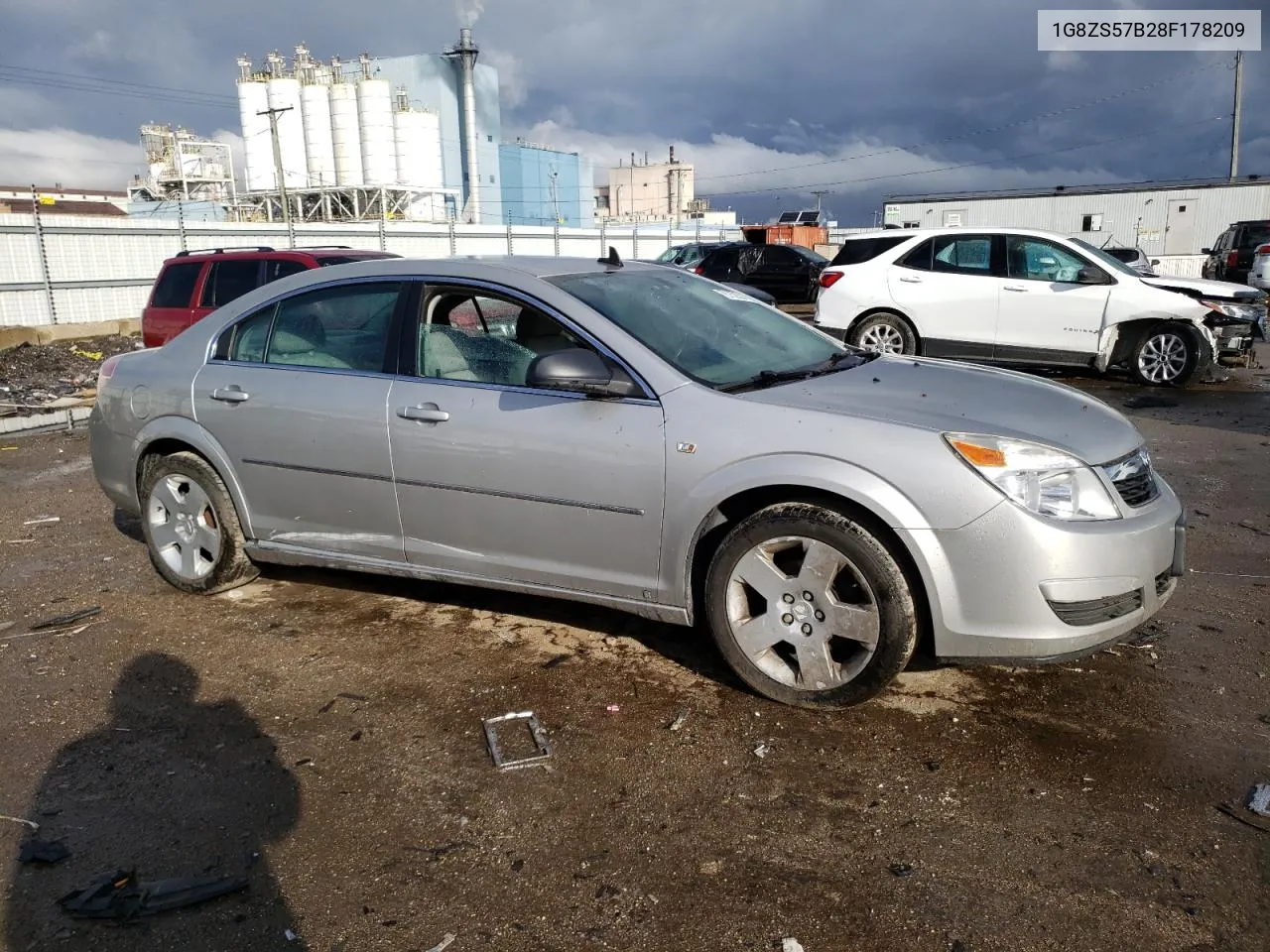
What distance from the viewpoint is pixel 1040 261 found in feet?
34.7

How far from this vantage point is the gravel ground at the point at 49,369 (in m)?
11.9

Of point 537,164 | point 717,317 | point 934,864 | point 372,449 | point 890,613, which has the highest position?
point 537,164

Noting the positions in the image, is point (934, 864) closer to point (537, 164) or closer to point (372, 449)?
point (372, 449)

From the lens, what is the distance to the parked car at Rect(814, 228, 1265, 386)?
10.4m

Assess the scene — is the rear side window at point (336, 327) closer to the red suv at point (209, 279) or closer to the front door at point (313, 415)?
the front door at point (313, 415)

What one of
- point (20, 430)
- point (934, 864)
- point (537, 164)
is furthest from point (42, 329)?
point (537, 164)

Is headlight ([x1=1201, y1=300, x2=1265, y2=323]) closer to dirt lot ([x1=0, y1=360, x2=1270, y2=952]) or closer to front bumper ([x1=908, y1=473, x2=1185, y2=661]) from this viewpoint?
dirt lot ([x1=0, y1=360, x2=1270, y2=952])

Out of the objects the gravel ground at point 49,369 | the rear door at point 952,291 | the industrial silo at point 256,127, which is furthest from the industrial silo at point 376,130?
the rear door at point 952,291

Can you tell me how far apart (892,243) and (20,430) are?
9738mm

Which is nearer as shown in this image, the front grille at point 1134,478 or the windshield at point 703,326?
the front grille at point 1134,478

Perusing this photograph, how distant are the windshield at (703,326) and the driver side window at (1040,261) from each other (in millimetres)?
6992

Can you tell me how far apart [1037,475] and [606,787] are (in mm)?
1751

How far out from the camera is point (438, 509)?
13.3 feet

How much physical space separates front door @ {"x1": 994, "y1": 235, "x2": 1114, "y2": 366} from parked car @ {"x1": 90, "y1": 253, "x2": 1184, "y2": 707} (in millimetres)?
6883
